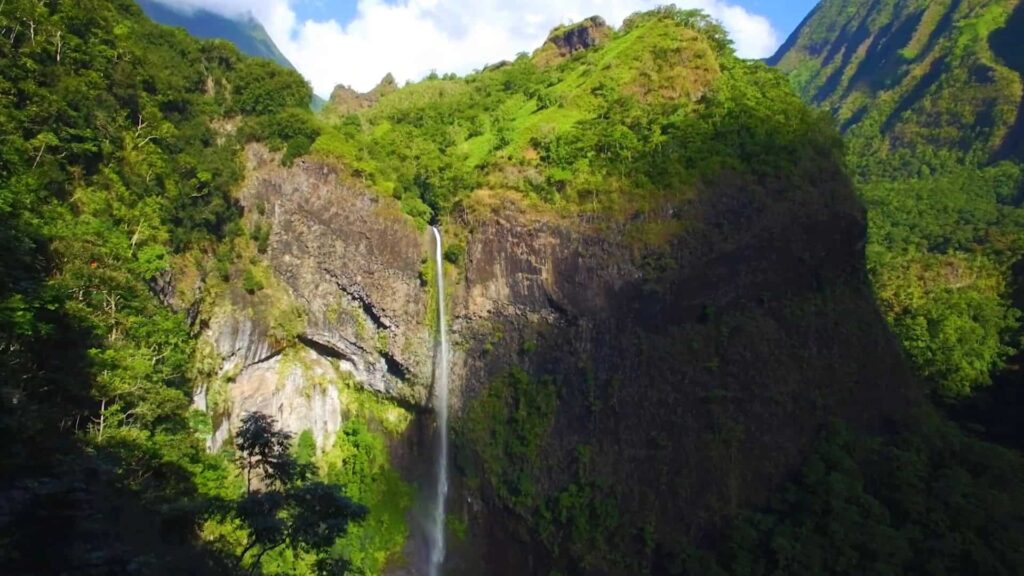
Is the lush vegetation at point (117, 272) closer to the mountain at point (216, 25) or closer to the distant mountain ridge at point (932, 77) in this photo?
the mountain at point (216, 25)

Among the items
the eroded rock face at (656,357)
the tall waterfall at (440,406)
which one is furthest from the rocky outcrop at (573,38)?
the tall waterfall at (440,406)

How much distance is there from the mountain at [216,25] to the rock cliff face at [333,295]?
18910 mm

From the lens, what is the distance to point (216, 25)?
39531mm

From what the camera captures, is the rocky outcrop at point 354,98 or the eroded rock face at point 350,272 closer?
the eroded rock face at point 350,272

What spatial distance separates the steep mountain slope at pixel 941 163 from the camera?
25.0m

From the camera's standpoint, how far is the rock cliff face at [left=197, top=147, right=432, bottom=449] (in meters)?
18.2

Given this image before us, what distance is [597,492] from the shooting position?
56.1 ft

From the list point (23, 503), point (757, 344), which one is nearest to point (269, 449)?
point (23, 503)

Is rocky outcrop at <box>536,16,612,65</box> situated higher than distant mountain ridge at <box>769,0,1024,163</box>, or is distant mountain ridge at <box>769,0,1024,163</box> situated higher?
distant mountain ridge at <box>769,0,1024,163</box>

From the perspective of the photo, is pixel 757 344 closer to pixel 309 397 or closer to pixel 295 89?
pixel 309 397

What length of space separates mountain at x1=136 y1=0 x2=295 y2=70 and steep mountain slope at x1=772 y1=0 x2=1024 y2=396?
113 ft

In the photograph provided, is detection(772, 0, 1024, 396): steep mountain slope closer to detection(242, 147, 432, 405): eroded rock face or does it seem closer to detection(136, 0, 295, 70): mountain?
detection(242, 147, 432, 405): eroded rock face

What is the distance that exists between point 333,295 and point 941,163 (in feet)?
156

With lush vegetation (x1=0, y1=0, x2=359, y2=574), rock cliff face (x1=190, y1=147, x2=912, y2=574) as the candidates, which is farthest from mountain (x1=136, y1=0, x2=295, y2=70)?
rock cliff face (x1=190, y1=147, x2=912, y2=574)
